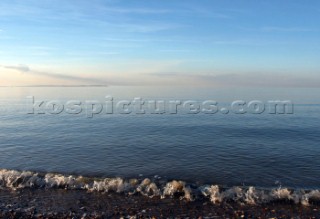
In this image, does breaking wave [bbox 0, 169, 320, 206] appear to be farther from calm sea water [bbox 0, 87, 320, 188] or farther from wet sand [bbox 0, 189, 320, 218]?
calm sea water [bbox 0, 87, 320, 188]

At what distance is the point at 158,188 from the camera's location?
23.9 metres

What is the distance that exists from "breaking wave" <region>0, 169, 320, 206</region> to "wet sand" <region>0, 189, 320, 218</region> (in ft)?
2.34

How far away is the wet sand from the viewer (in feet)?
61.8

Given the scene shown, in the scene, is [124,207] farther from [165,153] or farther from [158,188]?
[165,153]

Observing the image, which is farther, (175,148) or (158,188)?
(175,148)

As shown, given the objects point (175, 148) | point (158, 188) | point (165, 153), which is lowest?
point (158, 188)

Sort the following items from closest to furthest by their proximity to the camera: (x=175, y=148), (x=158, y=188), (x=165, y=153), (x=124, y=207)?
(x=124, y=207), (x=158, y=188), (x=165, y=153), (x=175, y=148)

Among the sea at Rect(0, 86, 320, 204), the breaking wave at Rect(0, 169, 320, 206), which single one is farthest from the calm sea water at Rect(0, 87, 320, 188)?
the breaking wave at Rect(0, 169, 320, 206)

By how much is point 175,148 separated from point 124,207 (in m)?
17.4

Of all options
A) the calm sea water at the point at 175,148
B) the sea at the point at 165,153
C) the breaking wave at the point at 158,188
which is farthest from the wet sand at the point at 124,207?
the calm sea water at the point at 175,148

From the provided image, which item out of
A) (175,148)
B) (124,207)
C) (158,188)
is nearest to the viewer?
(124,207)

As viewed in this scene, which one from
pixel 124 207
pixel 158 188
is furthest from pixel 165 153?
pixel 124 207

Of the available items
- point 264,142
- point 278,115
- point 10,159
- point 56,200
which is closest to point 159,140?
point 264,142

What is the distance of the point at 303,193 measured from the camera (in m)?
22.2
